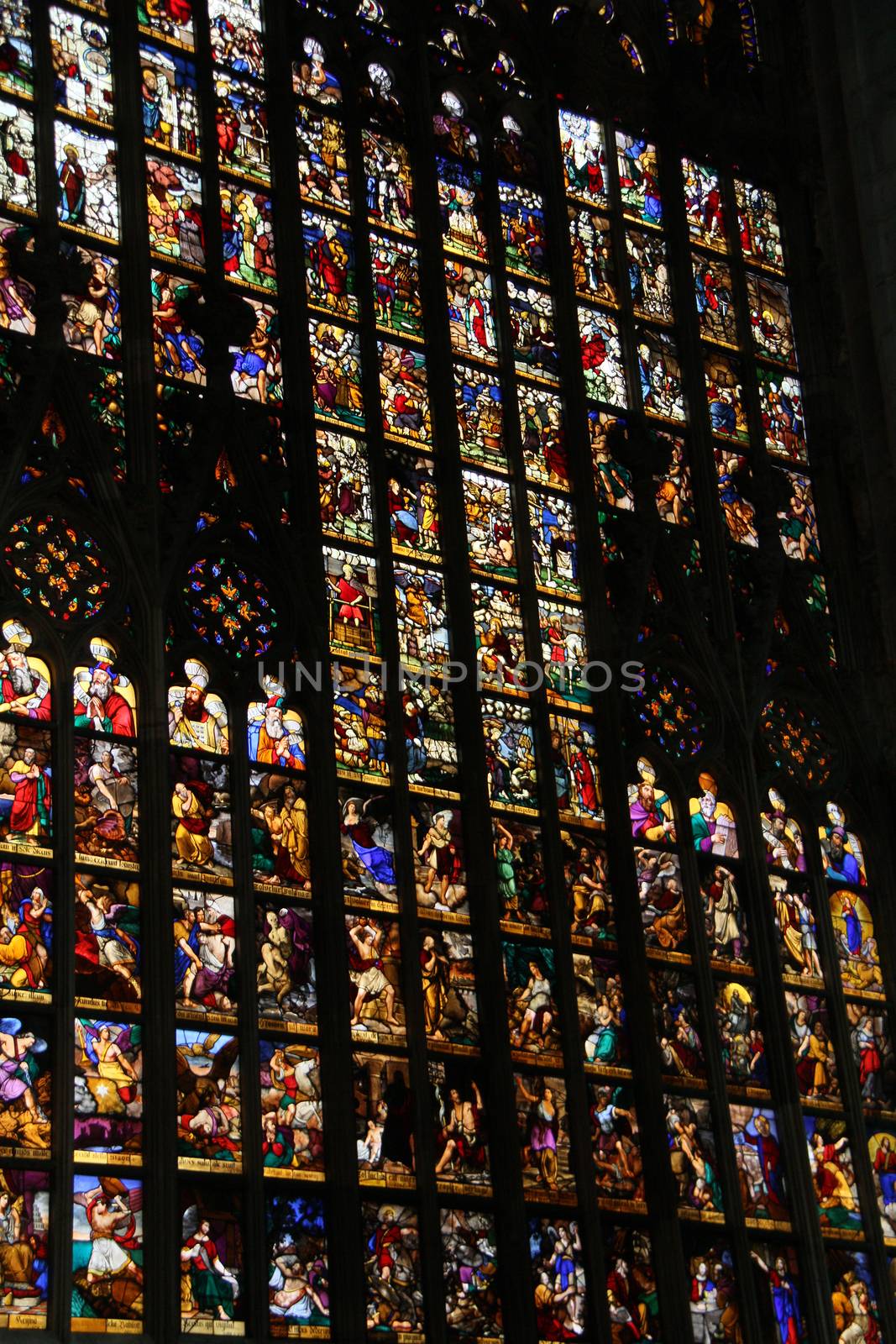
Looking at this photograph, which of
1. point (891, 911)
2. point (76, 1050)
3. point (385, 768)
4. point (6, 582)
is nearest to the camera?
point (76, 1050)

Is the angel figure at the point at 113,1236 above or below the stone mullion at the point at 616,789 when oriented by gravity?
below

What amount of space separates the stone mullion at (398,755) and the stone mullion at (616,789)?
1.28 m

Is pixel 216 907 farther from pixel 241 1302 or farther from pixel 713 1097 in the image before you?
pixel 713 1097

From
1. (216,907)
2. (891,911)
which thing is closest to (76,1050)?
(216,907)

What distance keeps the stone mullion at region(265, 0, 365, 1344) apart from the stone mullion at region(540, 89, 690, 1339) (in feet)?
6.52

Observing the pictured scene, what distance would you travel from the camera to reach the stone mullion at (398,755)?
516 inches

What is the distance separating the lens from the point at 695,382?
679 inches

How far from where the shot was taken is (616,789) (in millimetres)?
15211

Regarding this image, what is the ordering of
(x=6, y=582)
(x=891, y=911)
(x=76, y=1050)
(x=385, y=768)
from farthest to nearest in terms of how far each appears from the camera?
(x=891, y=911) < (x=385, y=768) < (x=6, y=582) < (x=76, y=1050)

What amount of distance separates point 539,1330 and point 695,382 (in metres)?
6.98

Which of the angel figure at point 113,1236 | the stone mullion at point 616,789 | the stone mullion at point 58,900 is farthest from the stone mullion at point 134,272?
the angel figure at point 113,1236

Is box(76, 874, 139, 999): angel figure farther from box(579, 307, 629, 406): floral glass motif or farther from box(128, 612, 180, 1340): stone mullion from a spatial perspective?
A: box(579, 307, 629, 406): floral glass motif

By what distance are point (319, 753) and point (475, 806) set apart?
43.9 inches

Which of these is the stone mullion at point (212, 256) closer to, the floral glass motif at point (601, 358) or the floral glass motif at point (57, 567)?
the floral glass motif at point (57, 567)
